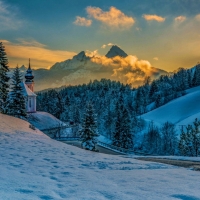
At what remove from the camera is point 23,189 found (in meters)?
5.68

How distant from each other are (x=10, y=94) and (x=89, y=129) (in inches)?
521

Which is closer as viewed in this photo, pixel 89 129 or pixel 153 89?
pixel 89 129

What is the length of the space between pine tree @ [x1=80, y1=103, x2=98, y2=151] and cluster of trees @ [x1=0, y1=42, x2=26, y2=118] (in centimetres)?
1118

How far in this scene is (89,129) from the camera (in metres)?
30.8

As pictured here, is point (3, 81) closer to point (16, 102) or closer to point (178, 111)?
point (16, 102)

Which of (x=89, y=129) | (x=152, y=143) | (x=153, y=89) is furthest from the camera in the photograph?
(x=153, y=89)

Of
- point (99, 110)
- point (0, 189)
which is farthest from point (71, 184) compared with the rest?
point (99, 110)

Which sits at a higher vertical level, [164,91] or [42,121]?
[164,91]

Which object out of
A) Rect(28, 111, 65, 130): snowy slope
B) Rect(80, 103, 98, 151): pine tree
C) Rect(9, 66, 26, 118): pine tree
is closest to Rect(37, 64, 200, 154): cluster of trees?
Rect(28, 111, 65, 130): snowy slope

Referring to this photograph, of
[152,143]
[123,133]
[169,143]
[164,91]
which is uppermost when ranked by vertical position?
[164,91]

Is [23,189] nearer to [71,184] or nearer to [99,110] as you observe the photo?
[71,184]

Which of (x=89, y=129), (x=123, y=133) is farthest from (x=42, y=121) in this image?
(x=89, y=129)

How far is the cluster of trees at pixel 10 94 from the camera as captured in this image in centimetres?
3350

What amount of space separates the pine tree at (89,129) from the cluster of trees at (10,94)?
1118 cm
